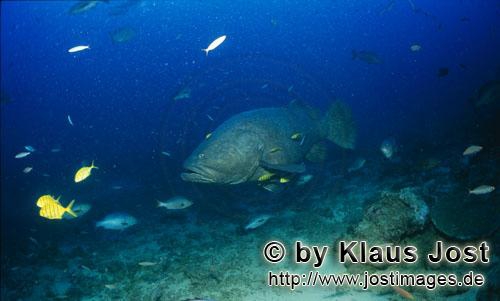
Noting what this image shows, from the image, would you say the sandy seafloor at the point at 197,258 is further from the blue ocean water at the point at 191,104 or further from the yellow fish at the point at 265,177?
the yellow fish at the point at 265,177

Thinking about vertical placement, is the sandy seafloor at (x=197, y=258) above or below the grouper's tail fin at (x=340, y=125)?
below

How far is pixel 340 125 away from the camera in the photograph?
9500mm

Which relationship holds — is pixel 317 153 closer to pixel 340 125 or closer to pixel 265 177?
pixel 340 125

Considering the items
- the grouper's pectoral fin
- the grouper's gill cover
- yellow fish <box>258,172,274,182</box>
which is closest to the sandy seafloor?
the grouper's pectoral fin

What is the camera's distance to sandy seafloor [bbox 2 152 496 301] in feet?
17.6

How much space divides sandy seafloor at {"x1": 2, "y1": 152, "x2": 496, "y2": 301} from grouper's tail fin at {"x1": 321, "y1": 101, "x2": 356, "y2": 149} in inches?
66.0

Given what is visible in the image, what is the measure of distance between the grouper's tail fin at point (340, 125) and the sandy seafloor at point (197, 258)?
1.68 m

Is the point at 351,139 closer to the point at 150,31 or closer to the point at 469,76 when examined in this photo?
the point at 469,76

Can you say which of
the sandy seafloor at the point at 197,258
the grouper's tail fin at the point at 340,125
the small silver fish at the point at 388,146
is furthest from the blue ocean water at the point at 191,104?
the small silver fish at the point at 388,146

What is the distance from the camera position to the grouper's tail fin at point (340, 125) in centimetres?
944

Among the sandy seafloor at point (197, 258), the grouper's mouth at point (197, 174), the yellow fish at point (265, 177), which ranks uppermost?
the grouper's mouth at point (197, 174)

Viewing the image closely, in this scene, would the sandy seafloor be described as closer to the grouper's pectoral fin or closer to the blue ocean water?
the blue ocean water

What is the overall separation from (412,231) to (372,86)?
9661 centimetres

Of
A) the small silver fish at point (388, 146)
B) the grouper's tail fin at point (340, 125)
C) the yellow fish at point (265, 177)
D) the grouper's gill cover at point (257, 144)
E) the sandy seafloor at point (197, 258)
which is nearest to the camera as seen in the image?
the sandy seafloor at point (197, 258)
